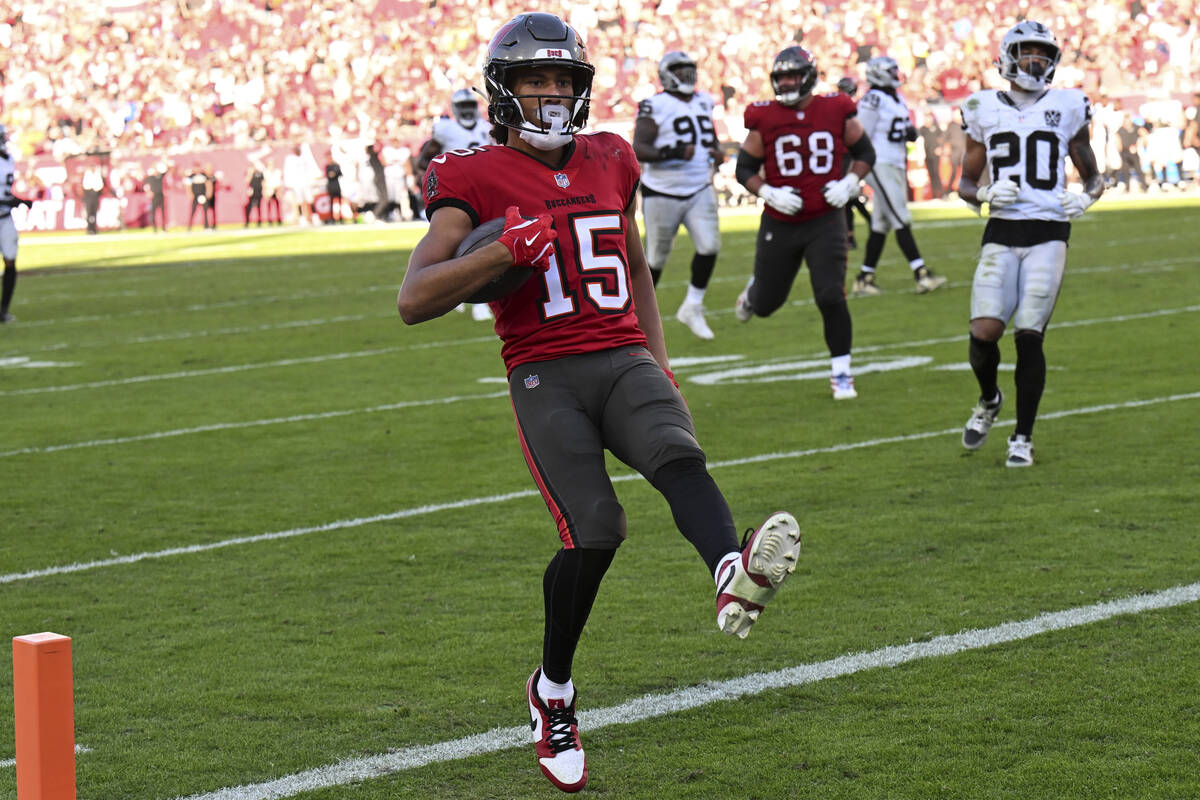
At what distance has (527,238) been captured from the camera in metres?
3.38

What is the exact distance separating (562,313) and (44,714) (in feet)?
5.21

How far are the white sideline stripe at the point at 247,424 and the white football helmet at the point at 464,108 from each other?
4.91m

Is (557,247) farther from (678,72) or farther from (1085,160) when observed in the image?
(678,72)

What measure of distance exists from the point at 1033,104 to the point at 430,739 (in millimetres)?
4350

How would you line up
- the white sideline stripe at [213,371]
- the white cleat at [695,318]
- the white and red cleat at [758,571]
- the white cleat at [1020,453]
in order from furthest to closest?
the white cleat at [695,318] < the white sideline stripe at [213,371] < the white cleat at [1020,453] < the white and red cleat at [758,571]

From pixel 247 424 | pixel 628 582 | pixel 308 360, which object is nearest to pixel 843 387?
pixel 247 424

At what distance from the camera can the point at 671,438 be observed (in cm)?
344

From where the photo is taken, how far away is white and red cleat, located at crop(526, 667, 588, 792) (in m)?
3.47

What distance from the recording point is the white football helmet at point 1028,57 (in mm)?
6879

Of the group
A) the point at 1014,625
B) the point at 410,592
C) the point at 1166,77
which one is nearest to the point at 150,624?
the point at 410,592

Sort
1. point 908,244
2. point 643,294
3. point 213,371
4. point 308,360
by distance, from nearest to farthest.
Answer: point 643,294
point 213,371
point 308,360
point 908,244

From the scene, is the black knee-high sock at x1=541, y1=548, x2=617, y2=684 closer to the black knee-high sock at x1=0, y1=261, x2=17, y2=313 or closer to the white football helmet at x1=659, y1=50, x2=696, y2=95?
the white football helmet at x1=659, y1=50, x2=696, y2=95

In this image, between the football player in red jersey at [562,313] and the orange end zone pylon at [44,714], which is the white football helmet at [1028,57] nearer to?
the football player in red jersey at [562,313]

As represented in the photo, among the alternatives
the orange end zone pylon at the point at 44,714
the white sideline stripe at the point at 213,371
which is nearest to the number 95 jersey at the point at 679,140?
the white sideline stripe at the point at 213,371
